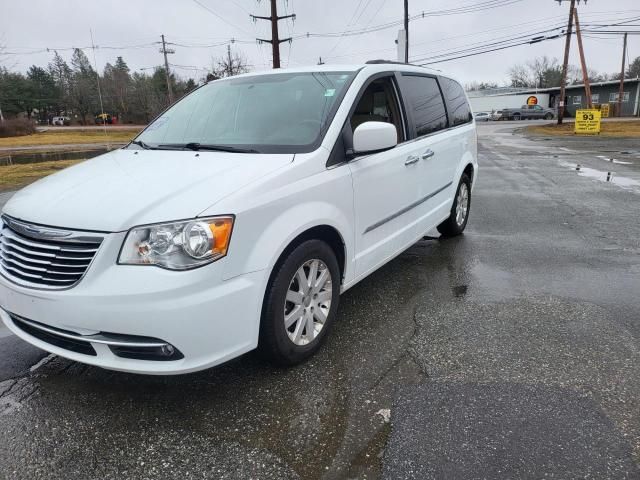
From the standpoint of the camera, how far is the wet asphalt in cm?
228

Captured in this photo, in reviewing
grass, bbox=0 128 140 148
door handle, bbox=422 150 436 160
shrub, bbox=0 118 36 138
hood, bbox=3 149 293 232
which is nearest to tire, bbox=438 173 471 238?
door handle, bbox=422 150 436 160

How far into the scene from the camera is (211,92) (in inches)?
168

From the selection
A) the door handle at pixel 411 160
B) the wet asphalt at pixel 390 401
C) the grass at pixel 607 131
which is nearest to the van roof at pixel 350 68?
the door handle at pixel 411 160

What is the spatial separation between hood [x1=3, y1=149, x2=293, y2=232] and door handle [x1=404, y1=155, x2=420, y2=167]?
1406 millimetres

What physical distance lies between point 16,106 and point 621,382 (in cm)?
8891

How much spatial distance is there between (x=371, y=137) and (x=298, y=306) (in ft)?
3.99

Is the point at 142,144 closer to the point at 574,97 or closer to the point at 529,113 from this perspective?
the point at 529,113

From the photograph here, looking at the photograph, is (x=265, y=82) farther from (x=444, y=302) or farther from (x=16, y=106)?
(x=16, y=106)

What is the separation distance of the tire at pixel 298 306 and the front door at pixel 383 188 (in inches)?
16.0

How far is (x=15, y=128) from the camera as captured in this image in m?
42.0

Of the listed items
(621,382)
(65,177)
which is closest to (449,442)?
(621,382)

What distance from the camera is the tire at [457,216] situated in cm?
586

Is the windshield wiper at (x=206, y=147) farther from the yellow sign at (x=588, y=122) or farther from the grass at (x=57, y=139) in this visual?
the yellow sign at (x=588, y=122)

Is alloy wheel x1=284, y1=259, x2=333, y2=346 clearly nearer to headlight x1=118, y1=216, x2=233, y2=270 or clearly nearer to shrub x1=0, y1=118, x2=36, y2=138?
headlight x1=118, y1=216, x2=233, y2=270
